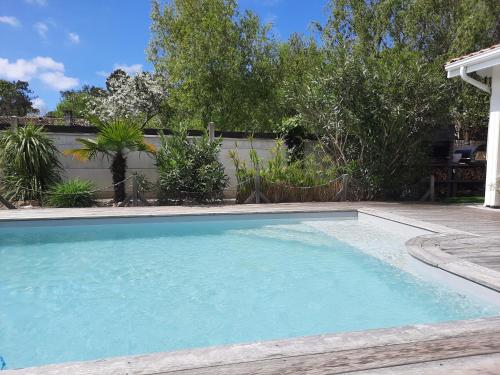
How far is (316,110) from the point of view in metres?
11.0

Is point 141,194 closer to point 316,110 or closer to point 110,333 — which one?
point 316,110

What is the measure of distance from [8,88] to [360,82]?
51869mm

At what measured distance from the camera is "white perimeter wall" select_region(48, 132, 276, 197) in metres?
10.4

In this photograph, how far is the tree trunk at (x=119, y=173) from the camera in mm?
9891

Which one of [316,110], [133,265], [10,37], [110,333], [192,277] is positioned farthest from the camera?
[10,37]

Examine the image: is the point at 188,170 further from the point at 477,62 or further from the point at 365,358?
the point at 365,358

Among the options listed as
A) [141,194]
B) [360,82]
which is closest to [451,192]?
[360,82]

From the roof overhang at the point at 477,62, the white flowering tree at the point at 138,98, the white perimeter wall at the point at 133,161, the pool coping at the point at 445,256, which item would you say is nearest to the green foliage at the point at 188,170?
the white perimeter wall at the point at 133,161

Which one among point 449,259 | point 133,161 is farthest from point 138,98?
point 449,259

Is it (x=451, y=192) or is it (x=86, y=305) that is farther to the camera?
(x=451, y=192)

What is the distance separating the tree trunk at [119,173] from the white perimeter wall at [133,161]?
695 millimetres

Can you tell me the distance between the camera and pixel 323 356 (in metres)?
2.54

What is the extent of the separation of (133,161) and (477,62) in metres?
8.04

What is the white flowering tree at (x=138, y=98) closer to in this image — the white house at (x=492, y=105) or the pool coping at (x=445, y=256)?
the white house at (x=492, y=105)
